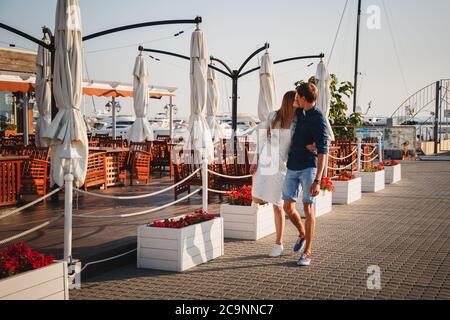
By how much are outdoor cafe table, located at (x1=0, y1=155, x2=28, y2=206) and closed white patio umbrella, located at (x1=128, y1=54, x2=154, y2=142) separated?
239 inches

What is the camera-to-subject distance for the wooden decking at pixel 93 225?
6.15 meters

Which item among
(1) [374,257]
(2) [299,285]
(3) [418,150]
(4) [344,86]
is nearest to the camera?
(2) [299,285]

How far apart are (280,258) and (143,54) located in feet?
33.3

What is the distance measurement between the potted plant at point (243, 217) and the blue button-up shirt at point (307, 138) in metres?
1.40

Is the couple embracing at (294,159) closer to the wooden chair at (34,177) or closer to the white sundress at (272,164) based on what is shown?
the white sundress at (272,164)

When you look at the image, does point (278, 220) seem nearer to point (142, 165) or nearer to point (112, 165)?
point (112, 165)

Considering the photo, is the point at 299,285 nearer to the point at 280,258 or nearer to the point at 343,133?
the point at 280,258

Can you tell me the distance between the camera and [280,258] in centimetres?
670

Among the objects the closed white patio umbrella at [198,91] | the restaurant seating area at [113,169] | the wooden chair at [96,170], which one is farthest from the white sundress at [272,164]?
the wooden chair at [96,170]

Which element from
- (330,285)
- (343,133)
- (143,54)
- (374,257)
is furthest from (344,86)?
(330,285)

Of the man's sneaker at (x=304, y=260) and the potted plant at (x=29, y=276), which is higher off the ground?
the potted plant at (x=29, y=276)

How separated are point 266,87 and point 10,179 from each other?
5042mm

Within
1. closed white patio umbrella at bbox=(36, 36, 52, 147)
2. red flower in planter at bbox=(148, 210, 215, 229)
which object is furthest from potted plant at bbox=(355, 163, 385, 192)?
red flower in planter at bbox=(148, 210, 215, 229)

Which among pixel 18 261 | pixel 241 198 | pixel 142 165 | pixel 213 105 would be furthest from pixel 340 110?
pixel 18 261
